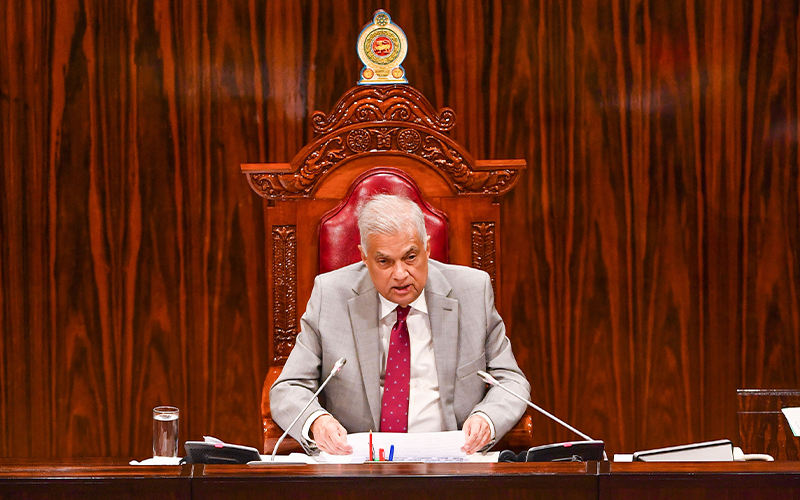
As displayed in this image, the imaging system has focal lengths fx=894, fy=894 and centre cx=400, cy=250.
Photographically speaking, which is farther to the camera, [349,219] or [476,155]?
[476,155]

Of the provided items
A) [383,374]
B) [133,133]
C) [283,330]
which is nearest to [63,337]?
[133,133]

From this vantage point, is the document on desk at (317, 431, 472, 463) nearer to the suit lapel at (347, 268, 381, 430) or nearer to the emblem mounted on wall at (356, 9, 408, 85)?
the suit lapel at (347, 268, 381, 430)

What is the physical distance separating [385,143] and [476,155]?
76 centimetres

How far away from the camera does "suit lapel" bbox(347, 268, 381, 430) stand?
7.86ft

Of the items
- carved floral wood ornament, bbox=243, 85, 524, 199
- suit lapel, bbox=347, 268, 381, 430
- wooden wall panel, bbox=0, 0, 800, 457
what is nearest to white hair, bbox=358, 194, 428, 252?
→ suit lapel, bbox=347, 268, 381, 430

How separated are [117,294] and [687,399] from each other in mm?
2256

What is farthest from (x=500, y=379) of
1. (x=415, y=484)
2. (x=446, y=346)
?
(x=415, y=484)

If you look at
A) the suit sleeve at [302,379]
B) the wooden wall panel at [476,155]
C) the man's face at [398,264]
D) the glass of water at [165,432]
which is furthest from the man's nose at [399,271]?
the wooden wall panel at [476,155]

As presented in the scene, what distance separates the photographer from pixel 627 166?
3.43 meters

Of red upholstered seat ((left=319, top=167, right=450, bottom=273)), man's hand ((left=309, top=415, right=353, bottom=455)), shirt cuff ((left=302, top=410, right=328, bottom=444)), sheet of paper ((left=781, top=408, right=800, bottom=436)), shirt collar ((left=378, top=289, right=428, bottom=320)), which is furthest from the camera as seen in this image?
red upholstered seat ((left=319, top=167, right=450, bottom=273))

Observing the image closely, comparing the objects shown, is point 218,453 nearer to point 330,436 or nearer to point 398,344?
point 330,436

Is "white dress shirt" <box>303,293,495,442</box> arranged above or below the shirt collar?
below

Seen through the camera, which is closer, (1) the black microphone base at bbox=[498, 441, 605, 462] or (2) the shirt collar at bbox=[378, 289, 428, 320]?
(1) the black microphone base at bbox=[498, 441, 605, 462]

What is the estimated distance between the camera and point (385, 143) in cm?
274
